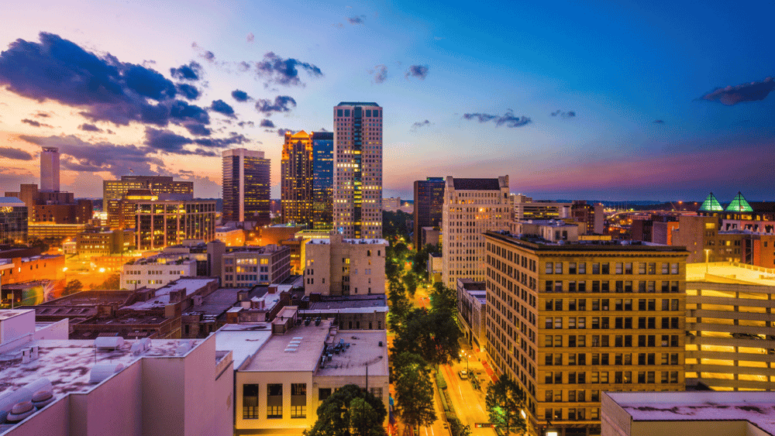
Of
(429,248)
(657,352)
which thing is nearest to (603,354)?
(657,352)

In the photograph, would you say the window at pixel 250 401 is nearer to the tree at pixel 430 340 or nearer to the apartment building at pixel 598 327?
the tree at pixel 430 340

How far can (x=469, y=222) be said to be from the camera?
14425 cm

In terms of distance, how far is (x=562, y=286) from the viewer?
190 feet

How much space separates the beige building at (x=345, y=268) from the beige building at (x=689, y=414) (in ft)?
231

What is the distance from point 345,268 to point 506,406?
53.9 m

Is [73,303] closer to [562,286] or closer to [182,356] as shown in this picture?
[182,356]

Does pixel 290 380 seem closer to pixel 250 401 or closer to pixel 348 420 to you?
pixel 250 401

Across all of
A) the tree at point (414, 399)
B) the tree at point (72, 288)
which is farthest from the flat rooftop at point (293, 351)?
the tree at point (72, 288)

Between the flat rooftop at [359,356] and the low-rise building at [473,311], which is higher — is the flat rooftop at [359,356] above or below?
above

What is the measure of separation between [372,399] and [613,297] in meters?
39.5

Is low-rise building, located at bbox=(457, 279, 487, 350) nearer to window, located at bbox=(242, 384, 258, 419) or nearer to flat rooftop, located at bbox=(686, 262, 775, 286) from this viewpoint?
flat rooftop, located at bbox=(686, 262, 775, 286)

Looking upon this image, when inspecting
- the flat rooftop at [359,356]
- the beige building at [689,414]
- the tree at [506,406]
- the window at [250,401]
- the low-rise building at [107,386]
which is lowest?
the tree at [506,406]

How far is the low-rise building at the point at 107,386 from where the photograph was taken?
22.0 meters

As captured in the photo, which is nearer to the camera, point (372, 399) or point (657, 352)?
point (372, 399)
